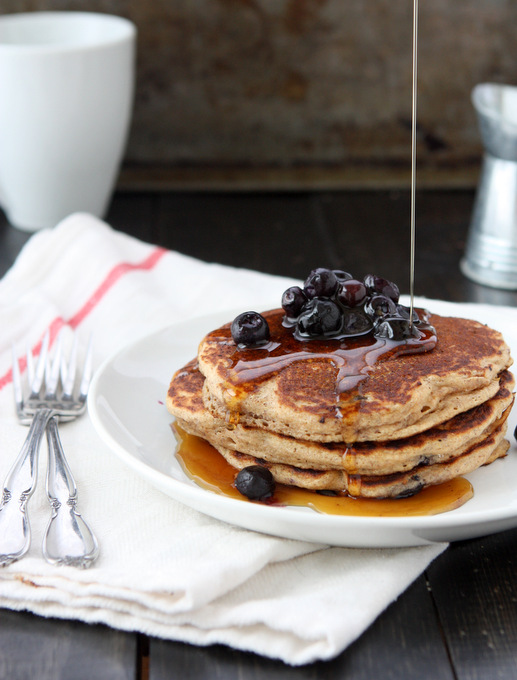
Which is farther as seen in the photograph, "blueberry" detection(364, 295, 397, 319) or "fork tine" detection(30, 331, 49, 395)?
"fork tine" detection(30, 331, 49, 395)

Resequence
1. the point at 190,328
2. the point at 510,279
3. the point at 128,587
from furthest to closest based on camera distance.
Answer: the point at 510,279 → the point at 190,328 → the point at 128,587

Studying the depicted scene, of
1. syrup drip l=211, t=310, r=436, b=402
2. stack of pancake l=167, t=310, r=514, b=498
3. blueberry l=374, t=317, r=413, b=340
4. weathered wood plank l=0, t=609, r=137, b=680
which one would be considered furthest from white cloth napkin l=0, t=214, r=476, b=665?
blueberry l=374, t=317, r=413, b=340

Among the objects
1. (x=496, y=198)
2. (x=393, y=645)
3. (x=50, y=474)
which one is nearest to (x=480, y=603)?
(x=393, y=645)

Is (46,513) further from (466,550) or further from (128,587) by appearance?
(466,550)

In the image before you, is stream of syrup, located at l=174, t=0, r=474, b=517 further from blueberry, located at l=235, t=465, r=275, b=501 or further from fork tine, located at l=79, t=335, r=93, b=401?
fork tine, located at l=79, t=335, r=93, b=401

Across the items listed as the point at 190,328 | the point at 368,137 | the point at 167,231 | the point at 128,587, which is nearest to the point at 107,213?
the point at 167,231

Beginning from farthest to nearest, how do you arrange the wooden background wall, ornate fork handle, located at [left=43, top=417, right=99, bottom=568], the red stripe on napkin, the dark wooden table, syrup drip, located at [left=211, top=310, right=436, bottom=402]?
1. the wooden background wall
2. the red stripe on napkin
3. syrup drip, located at [left=211, top=310, right=436, bottom=402]
4. ornate fork handle, located at [left=43, top=417, right=99, bottom=568]
5. the dark wooden table

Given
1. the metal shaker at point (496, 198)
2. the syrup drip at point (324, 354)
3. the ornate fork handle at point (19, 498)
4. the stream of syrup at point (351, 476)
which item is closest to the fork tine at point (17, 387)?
the ornate fork handle at point (19, 498)

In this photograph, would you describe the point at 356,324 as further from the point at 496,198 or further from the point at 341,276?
the point at 496,198
